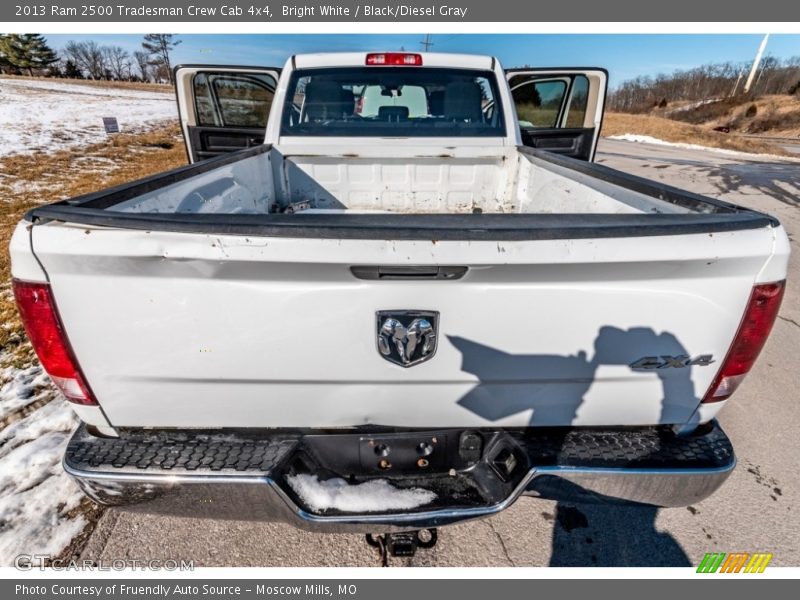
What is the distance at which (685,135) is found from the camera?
1085 inches

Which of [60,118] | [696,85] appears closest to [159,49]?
[60,118]

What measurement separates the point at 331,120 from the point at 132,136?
17875 mm

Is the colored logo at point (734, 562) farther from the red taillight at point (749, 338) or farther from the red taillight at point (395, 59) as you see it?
the red taillight at point (395, 59)

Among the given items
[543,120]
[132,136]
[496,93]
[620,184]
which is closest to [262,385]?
[620,184]

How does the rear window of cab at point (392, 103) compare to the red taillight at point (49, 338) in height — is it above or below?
above

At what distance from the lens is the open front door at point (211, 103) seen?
13.4 feet

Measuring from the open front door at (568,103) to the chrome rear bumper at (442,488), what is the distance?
3.47m

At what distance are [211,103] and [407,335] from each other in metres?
4.30

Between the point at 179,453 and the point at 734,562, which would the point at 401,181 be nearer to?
the point at 179,453

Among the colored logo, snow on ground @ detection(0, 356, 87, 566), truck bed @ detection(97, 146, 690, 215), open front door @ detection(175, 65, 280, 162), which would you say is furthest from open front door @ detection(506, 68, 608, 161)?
snow on ground @ detection(0, 356, 87, 566)

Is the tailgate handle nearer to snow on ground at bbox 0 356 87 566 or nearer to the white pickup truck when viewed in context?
the white pickup truck

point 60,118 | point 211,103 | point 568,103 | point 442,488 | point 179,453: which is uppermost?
point 568,103

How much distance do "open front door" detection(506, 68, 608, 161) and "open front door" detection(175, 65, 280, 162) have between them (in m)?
2.51

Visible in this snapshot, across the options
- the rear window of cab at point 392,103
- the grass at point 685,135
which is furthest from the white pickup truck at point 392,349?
the grass at point 685,135
